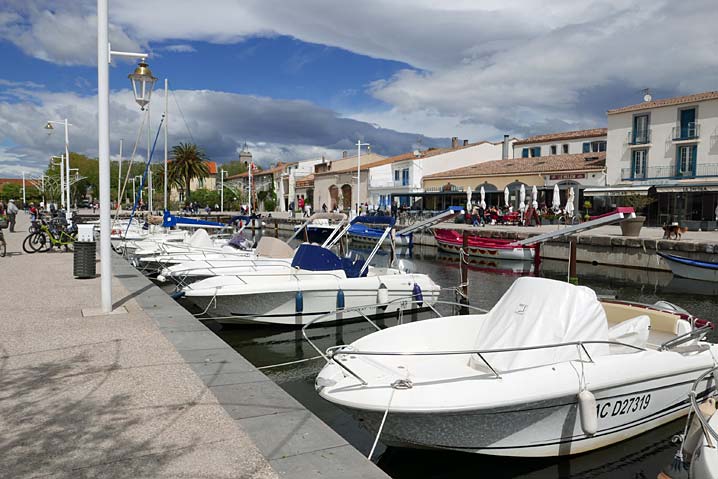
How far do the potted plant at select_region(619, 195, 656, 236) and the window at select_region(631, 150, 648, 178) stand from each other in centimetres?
407

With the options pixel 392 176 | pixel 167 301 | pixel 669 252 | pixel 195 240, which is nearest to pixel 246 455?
pixel 167 301

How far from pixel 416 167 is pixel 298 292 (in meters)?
44.5

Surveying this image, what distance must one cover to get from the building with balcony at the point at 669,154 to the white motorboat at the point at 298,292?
2615cm

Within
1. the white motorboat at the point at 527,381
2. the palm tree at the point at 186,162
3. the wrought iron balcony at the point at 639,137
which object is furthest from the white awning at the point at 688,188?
the palm tree at the point at 186,162

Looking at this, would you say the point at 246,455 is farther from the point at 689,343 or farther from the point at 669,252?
the point at 669,252

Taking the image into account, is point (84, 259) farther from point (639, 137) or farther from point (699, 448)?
point (639, 137)

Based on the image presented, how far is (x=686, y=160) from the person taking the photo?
3734cm

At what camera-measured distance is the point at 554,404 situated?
538 cm

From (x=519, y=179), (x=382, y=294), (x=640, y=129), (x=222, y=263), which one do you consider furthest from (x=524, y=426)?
(x=519, y=179)

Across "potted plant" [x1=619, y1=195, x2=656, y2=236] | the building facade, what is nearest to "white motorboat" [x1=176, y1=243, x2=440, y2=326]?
"potted plant" [x1=619, y1=195, x2=656, y2=236]

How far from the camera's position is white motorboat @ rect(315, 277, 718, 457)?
17.0 ft

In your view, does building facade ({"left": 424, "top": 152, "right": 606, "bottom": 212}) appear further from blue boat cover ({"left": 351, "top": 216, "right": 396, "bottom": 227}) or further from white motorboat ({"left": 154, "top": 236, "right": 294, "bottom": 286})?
white motorboat ({"left": 154, "top": 236, "right": 294, "bottom": 286})

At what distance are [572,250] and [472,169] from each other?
35.8 meters

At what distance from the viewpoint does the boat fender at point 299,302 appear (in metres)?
11.4
